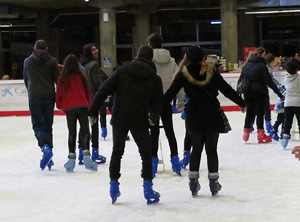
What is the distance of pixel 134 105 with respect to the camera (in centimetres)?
562

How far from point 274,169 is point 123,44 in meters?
21.7

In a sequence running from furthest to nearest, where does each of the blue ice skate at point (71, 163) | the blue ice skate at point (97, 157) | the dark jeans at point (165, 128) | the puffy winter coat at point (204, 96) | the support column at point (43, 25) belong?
the support column at point (43, 25) < the blue ice skate at point (97, 157) < the blue ice skate at point (71, 163) < the dark jeans at point (165, 128) < the puffy winter coat at point (204, 96)

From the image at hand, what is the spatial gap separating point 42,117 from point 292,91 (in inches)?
132

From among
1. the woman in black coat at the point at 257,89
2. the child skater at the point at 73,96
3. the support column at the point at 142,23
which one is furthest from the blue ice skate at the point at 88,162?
the support column at the point at 142,23

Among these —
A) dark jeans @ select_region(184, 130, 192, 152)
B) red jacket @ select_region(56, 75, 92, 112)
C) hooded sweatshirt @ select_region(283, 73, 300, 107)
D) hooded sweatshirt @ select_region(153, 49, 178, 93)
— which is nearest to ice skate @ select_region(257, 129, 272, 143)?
hooded sweatshirt @ select_region(283, 73, 300, 107)

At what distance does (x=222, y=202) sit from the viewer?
5723 millimetres

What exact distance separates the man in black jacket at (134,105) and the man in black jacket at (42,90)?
2.09 meters

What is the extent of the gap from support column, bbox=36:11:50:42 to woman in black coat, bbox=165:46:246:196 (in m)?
23.3

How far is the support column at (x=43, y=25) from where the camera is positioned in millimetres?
28419

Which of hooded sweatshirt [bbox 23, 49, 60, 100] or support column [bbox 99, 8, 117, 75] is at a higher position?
support column [bbox 99, 8, 117, 75]

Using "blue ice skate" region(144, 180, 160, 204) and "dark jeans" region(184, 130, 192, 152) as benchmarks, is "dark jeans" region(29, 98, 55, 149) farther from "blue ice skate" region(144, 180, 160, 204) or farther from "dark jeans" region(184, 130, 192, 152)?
"blue ice skate" region(144, 180, 160, 204)

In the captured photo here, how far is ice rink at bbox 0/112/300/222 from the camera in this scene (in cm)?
531

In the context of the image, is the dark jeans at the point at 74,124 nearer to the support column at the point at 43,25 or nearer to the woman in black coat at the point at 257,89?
the woman in black coat at the point at 257,89

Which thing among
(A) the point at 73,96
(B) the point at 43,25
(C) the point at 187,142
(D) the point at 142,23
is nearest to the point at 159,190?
(C) the point at 187,142
